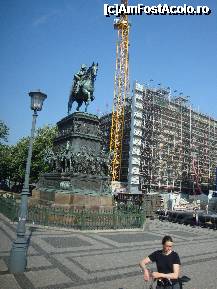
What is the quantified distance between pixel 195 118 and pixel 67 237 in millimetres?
90445

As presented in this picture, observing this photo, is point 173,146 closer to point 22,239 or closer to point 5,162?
point 5,162

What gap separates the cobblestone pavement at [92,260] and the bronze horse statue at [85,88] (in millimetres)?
12412

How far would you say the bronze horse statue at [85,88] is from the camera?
25844mm

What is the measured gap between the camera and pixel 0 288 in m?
7.34

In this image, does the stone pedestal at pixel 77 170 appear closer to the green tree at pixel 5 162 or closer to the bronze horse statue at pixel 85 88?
the bronze horse statue at pixel 85 88

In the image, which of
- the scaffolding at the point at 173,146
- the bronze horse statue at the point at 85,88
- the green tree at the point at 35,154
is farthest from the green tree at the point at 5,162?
the bronze horse statue at the point at 85,88

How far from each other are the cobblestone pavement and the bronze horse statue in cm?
1241

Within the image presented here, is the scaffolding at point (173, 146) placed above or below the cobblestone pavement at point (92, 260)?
above

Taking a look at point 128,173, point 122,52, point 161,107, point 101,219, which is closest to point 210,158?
point 161,107

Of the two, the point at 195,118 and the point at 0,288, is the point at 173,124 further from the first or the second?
the point at 0,288

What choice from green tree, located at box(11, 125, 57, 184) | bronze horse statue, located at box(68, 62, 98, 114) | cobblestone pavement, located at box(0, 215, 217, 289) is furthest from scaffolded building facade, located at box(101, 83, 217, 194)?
cobblestone pavement, located at box(0, 215, 217, 289)

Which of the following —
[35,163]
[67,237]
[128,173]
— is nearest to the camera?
[67,237]

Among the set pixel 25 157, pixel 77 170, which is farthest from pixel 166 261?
pixel 25 157

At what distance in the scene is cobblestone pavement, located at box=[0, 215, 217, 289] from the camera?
8312 mm
